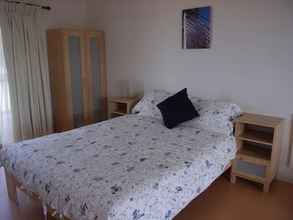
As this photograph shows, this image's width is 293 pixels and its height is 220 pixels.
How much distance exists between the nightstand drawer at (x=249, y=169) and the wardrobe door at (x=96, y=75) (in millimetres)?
2412

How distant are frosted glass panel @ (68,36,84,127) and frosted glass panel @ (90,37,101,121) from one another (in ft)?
0.85

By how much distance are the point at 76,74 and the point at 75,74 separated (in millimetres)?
17

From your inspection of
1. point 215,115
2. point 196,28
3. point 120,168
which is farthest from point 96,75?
point 120,168

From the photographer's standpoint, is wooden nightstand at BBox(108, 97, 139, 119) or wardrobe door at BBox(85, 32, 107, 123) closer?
wooden nightstand at BBox(108, 97, 139, 119)

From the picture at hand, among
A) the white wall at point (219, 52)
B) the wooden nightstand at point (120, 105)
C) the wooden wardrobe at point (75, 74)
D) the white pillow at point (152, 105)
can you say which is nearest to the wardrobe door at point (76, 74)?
the wooden wardrobe at point (75, 74)

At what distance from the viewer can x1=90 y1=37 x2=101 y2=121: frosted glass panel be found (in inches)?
154

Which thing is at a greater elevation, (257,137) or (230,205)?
(257,137)

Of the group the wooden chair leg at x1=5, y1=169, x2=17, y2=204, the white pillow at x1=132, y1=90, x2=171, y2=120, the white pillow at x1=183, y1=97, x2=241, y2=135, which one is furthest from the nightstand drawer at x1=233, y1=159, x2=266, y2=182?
the wooden chair leg at x1=5, y1=169, x2=17, y2=204

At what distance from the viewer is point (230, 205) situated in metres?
2.34

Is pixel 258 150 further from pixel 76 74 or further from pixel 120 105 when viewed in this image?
pixel 76 74

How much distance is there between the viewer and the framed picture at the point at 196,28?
2.94 metres

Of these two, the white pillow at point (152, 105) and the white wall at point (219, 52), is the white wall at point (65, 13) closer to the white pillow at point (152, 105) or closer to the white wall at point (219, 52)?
the white wall at point (219, 52)

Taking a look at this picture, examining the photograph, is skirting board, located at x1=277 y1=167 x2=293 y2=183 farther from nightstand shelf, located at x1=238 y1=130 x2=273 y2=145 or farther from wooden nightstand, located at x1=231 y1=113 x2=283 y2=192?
nightstand shelf, located at x1=238 y1=130 x2=273 y2=145

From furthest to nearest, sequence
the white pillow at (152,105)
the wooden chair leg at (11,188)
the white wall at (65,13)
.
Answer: the white wall at (65,13), the white pillow at (152,105), the wooden chair leg at (11,188)
